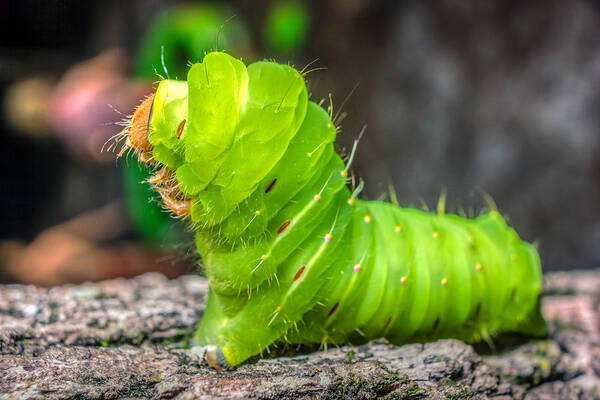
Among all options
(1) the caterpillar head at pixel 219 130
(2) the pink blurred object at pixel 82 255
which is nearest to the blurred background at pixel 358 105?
(2) the pink blurred object at pixel 82 255

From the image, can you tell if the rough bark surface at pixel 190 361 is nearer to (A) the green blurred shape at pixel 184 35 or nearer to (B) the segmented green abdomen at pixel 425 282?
(B) the segmented green abdomen at pixel 425 282

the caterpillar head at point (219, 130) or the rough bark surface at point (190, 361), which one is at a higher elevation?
the caterpillar head at point (219, 130)

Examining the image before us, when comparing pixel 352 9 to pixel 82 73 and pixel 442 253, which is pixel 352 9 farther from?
pixel 442 253

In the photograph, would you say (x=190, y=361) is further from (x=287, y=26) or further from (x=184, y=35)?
(x=287, y=26)

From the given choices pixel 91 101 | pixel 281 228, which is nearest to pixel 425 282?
pixel 281 228

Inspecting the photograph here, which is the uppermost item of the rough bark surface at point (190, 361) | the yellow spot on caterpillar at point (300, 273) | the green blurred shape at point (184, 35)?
the green blurred shape at point (184, 35)
